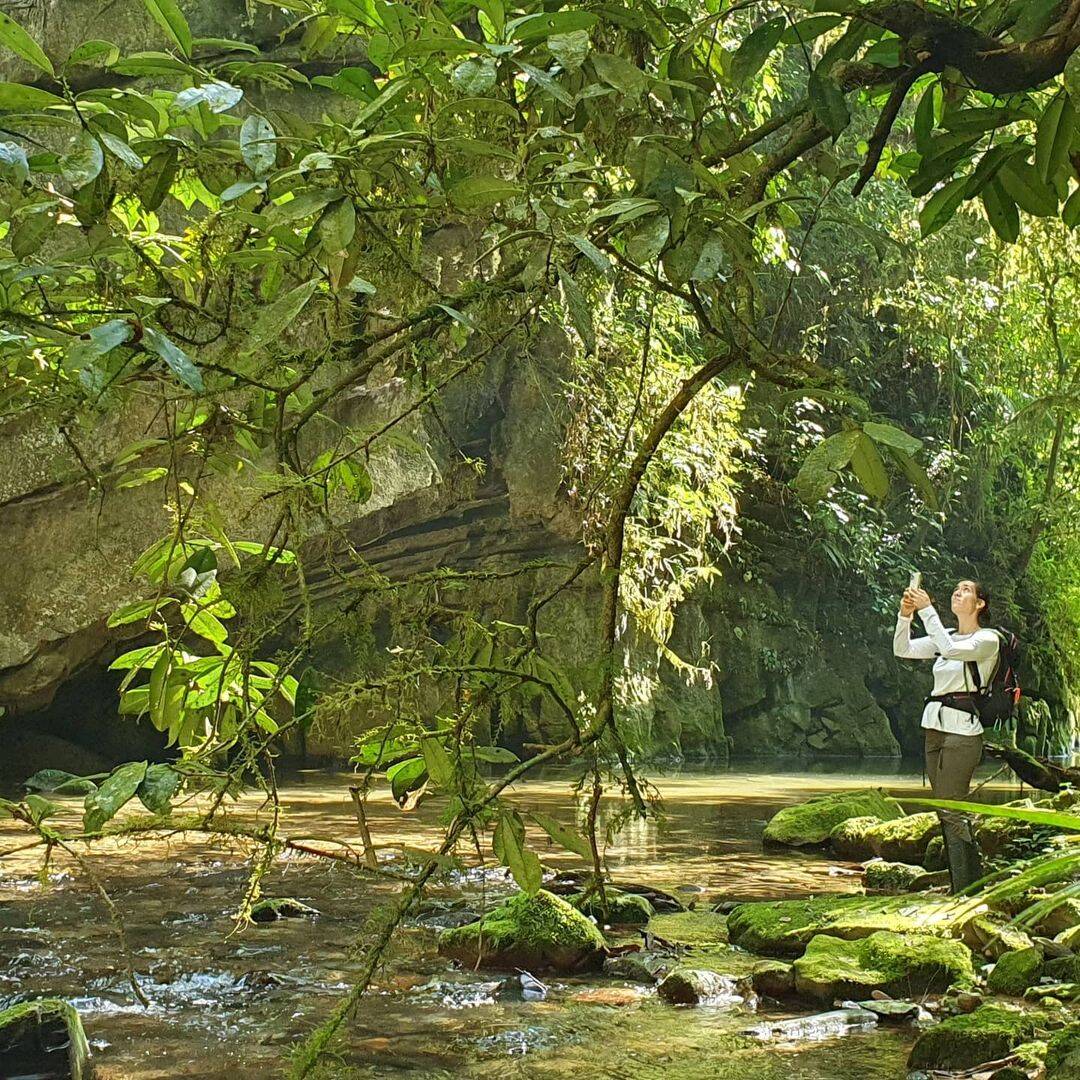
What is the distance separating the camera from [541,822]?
5.68 ft

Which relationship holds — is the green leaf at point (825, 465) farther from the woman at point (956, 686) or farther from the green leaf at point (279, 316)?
the woman at point (956, 686)

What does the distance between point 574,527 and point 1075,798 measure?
18.9 feet

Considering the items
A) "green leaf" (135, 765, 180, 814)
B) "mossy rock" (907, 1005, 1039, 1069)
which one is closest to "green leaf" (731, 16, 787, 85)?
"green leaf" (135, 765, 180, 814)

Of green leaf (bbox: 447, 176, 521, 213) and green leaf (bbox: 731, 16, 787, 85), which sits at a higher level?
green leaf (bbox: 731, 16, 787, 85)

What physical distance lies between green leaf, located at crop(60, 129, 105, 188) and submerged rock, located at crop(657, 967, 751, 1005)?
331 centimetres

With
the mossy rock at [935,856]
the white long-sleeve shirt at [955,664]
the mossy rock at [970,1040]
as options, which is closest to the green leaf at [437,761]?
the mossy rock at [970,1040]

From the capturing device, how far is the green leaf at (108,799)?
1328 mm

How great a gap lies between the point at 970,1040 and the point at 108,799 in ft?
8.47

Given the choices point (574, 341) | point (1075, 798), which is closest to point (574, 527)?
point (574, 341)

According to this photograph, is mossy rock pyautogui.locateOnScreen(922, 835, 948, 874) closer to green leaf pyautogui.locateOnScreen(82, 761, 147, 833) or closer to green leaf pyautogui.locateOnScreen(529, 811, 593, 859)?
green leaf pyautogui.locateOnScreen(529, 811, 593, 859)

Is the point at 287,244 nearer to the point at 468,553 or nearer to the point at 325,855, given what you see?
the point at 325,855

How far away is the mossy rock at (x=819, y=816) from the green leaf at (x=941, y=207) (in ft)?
18.5

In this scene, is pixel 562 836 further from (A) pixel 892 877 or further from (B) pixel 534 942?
(A) pixel 892 877

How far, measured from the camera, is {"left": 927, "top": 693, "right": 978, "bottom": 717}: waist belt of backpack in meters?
5.54
